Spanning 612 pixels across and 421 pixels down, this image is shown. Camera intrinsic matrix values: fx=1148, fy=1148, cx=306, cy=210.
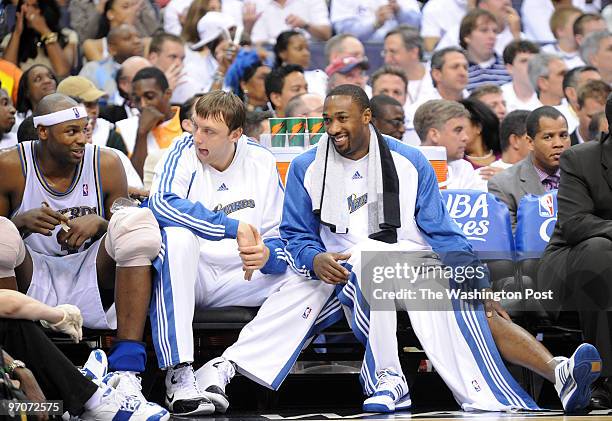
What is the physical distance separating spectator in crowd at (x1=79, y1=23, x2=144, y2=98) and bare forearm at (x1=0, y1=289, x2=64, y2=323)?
4.67 m

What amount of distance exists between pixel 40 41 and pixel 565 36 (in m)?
4.66

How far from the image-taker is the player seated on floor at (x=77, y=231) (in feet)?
16.5

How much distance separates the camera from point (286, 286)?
543 centimetres

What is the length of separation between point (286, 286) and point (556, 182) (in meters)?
2.13

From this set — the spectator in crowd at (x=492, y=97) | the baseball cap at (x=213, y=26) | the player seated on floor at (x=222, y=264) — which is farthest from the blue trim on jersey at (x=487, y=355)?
the baseball cap at (x=213, y=26)

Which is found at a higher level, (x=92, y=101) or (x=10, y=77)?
(x=10, y=77)

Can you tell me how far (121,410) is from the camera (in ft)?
14.8

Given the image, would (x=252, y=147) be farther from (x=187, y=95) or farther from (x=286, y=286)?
(x=187, y=95)

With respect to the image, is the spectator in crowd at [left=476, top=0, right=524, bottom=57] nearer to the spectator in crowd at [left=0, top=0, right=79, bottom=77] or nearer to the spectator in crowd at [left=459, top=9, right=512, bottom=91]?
the spectator in crowd at [left=459, top=9, right=512, bottom=91]

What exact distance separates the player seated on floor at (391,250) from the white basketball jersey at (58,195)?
3.10 feet

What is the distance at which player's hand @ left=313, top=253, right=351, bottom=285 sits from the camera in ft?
17.2

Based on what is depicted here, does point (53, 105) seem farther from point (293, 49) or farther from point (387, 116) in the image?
point (293, 49)

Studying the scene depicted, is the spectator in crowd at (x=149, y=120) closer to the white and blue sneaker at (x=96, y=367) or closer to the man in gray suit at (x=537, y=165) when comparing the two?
the man in gray suit at (x=537, y=165)

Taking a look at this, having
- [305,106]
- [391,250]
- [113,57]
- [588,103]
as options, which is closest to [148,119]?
[305,106]
